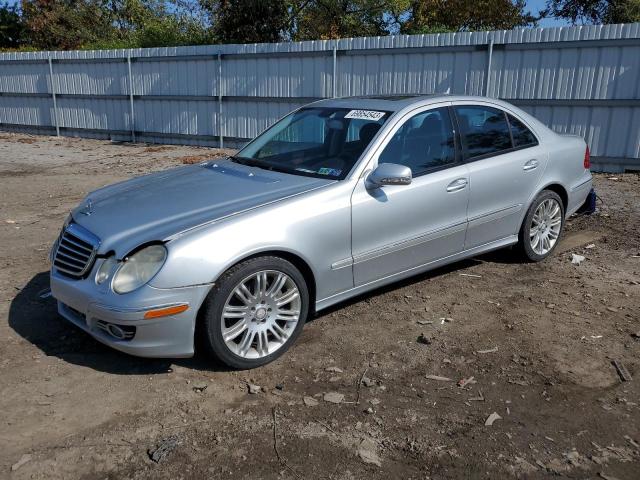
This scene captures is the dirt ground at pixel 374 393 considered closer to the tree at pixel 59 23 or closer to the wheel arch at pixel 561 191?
the wheel arch at pixel 561 191

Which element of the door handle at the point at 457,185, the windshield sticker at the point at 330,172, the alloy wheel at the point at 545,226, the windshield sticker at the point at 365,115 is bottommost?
the alloy wheel at the point at 545,226

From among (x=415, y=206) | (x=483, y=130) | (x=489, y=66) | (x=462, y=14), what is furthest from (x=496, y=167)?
(x=462, y=14)

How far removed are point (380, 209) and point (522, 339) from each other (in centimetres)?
137

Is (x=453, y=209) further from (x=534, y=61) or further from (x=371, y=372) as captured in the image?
(x=534, y=61)

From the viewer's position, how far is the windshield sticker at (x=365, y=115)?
15.1 ft

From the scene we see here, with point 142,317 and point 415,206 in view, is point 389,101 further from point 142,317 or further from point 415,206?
point 142,317

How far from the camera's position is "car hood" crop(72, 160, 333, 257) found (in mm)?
3602

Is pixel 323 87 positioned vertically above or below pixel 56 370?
above

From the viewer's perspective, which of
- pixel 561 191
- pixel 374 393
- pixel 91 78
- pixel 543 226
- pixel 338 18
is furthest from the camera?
pixel 338 18

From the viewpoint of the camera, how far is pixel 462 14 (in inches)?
1054

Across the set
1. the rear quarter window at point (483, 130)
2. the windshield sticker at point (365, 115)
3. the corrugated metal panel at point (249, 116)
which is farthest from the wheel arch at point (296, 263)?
the corrugated metal panel at point (249, 116)

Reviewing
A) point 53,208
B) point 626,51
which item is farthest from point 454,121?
point 626,51

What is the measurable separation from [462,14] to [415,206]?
989 inches

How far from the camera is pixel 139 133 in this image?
16.2 meters
